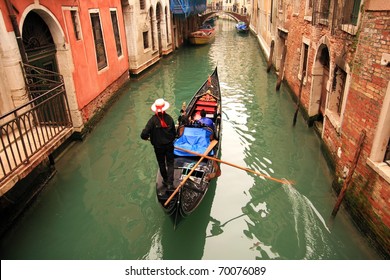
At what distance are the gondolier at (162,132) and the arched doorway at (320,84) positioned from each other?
4441mm

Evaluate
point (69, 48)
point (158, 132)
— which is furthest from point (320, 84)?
point (69, 48)

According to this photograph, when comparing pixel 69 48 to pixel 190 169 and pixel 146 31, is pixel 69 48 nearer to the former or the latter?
pixel 190 169

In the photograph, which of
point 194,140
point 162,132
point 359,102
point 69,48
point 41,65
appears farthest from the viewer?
point 69,48

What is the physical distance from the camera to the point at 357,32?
4.45 meters

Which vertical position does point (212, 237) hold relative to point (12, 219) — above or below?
below

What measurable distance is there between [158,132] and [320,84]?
496 cm

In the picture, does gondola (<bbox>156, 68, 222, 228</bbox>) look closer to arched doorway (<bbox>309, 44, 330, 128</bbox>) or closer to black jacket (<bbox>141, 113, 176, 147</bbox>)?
black jacket (<bbox>141, 113, 176, 147</bbox>)

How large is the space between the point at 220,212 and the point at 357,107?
8.62 feet

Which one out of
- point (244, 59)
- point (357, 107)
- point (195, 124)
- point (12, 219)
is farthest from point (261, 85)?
point (12, 219)

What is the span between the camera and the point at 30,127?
13.7 feet

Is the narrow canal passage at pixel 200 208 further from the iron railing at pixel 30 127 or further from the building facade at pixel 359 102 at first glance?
the iron railing at pixel 30 127

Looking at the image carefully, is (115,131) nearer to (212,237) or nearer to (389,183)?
(212,237)

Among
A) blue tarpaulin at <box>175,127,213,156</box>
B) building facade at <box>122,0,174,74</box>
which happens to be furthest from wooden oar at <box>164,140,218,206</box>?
building facade at <box>122,0,174,74</box>

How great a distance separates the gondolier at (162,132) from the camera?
4.03 metres
